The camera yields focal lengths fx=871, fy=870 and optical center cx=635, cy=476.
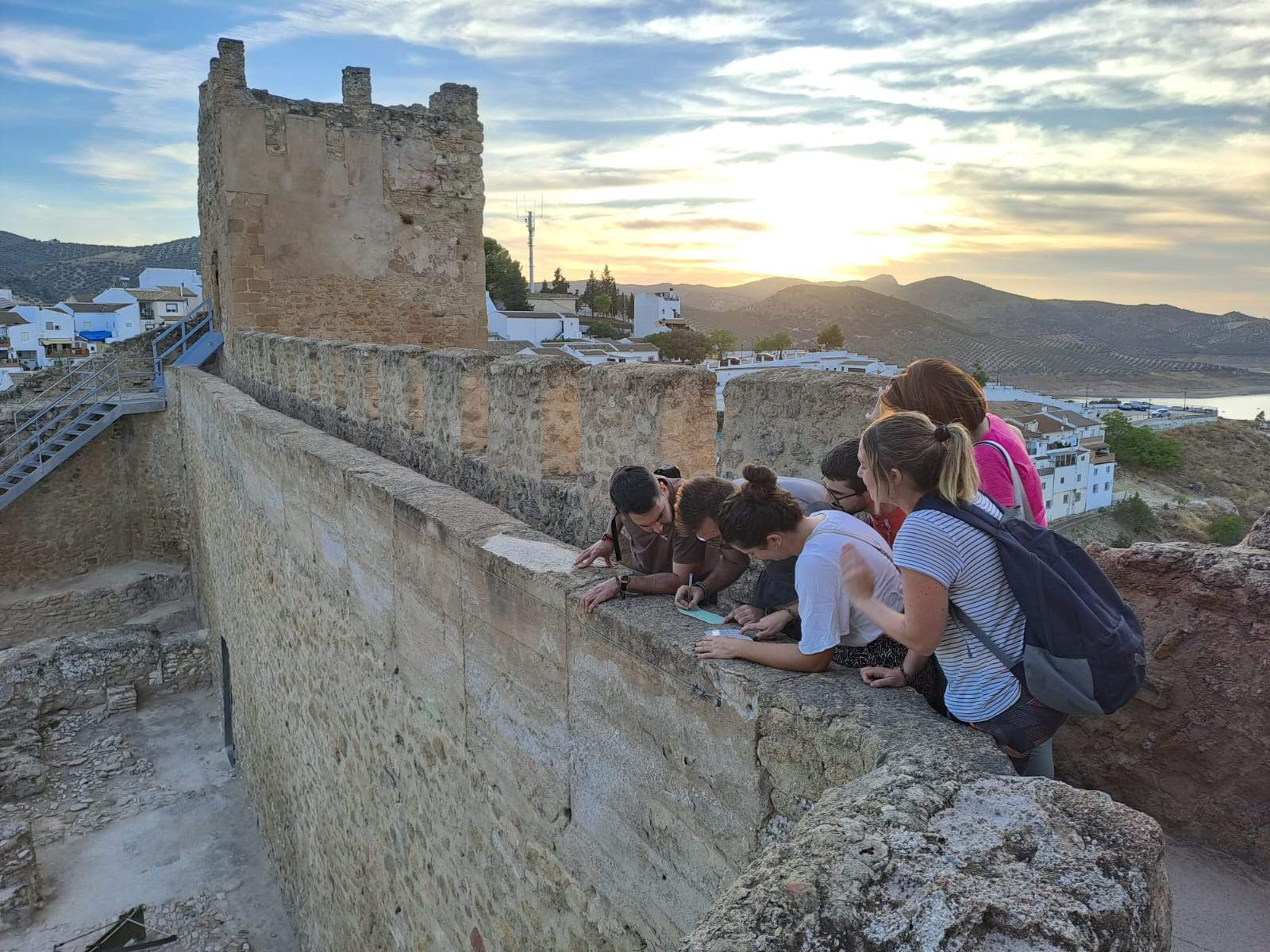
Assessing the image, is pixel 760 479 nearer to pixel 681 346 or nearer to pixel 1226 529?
pixel 1226 529

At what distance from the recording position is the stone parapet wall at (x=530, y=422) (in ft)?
10.2

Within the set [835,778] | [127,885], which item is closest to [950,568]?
[835,778]

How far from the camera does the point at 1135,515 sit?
65.4 ft

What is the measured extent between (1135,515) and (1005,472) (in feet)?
67.3

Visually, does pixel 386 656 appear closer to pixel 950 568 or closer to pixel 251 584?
pixel 950 568

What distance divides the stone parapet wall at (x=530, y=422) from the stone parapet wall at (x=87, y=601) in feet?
30.4

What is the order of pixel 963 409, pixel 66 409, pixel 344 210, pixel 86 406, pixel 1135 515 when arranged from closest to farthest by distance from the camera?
pixel 963 409
pixel 344 210
pixel 66 409
pixel 86 406
pixel 1135 515

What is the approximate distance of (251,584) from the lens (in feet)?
24.2

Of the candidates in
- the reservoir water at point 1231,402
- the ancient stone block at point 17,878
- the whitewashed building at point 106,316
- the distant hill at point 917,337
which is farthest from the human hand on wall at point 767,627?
the distant hill at point 917,337

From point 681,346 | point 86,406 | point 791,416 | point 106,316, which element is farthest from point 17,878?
point 106,316

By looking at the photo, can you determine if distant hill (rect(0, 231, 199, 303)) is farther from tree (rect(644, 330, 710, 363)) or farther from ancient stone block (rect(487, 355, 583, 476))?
ancient stone block (rect(487, 355, 583, 476))

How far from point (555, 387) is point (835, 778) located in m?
2.22

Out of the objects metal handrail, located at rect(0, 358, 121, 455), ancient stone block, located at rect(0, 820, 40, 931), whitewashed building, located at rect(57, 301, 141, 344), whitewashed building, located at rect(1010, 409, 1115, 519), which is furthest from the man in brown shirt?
whitewashed building, located at rect(57, 301, 141, 344)

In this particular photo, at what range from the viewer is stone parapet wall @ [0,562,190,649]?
12.6 meters
